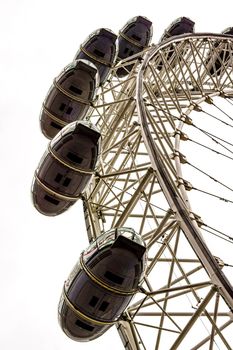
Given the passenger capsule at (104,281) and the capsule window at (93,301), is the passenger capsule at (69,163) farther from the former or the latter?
the capsule window at (93,301)

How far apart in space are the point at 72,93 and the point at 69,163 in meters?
3.89

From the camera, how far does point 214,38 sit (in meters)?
20.2

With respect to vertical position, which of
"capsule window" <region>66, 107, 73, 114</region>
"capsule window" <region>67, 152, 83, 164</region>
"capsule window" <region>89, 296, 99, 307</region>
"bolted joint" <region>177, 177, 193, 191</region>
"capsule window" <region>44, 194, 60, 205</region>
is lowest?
"capsule window" <region>44, 194, 60, 205</region>

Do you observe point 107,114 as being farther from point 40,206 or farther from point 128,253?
point 128,253

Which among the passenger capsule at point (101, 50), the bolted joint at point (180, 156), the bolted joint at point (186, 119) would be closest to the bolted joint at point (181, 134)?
the bolted joint at point (186, 119)

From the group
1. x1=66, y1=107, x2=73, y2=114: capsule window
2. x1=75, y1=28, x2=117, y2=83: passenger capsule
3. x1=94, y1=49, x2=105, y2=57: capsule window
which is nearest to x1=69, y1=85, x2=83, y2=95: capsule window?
x1=66, y1=107, x2=73, y2=114: capsule window

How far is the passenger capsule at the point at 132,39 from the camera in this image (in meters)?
22.8

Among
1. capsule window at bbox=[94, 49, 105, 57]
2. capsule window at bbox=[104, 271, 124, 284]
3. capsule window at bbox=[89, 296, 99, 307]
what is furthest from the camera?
capsule window at bbox=[94, 49, 105, 57]

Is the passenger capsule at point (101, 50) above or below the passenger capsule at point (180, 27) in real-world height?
below

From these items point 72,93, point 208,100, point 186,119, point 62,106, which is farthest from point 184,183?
point 208,100

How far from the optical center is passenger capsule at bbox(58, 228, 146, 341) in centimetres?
812

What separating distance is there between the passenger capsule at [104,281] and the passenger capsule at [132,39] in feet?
49.9

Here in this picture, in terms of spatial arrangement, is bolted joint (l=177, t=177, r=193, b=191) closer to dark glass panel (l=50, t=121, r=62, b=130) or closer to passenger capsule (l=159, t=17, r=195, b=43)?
dark glass panel (l=50, t=121, r=62, b=130)

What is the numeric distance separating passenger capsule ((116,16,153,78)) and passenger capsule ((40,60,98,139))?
8.38 m
